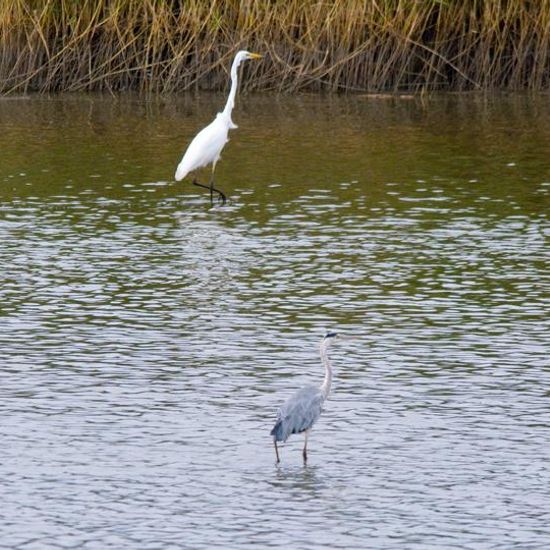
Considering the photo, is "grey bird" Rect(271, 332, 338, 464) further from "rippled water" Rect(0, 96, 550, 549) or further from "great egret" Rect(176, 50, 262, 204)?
"great egret" Rect(176, 50, 262, 204)

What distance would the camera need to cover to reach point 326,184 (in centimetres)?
1641

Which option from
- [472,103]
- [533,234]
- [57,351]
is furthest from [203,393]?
[472,103]

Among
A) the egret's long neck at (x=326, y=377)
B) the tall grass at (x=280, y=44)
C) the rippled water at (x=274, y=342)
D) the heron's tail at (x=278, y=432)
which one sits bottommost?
the rippled water at (x=274, y=342)

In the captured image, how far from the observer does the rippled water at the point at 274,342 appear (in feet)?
23.3

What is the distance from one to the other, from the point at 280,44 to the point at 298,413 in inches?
658

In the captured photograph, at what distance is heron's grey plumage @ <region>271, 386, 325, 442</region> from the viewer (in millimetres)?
7543

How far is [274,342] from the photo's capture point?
10.2m

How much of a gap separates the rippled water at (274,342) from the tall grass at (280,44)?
14.5ft

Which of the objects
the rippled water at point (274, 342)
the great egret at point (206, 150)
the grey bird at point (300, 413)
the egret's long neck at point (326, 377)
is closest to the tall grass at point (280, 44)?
the rippled water at point (274, 342)

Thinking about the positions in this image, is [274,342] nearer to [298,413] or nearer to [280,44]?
Answer: [298,413]

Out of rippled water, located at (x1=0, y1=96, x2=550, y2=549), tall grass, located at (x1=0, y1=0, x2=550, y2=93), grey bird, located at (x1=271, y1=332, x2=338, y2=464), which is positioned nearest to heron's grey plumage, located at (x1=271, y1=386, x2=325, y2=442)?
grey bird, located at (x1=271, y1=332, x2=338, y2=464)

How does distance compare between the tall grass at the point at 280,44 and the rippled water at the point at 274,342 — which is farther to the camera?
the tall grass at the point at 280,44

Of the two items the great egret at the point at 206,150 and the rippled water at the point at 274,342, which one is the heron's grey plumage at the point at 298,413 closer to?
the rippled water at the point at 274,342

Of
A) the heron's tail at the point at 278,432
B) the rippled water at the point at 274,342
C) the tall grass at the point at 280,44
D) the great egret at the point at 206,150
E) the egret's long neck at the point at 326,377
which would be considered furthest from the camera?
the tall grass at the point at 280,44
